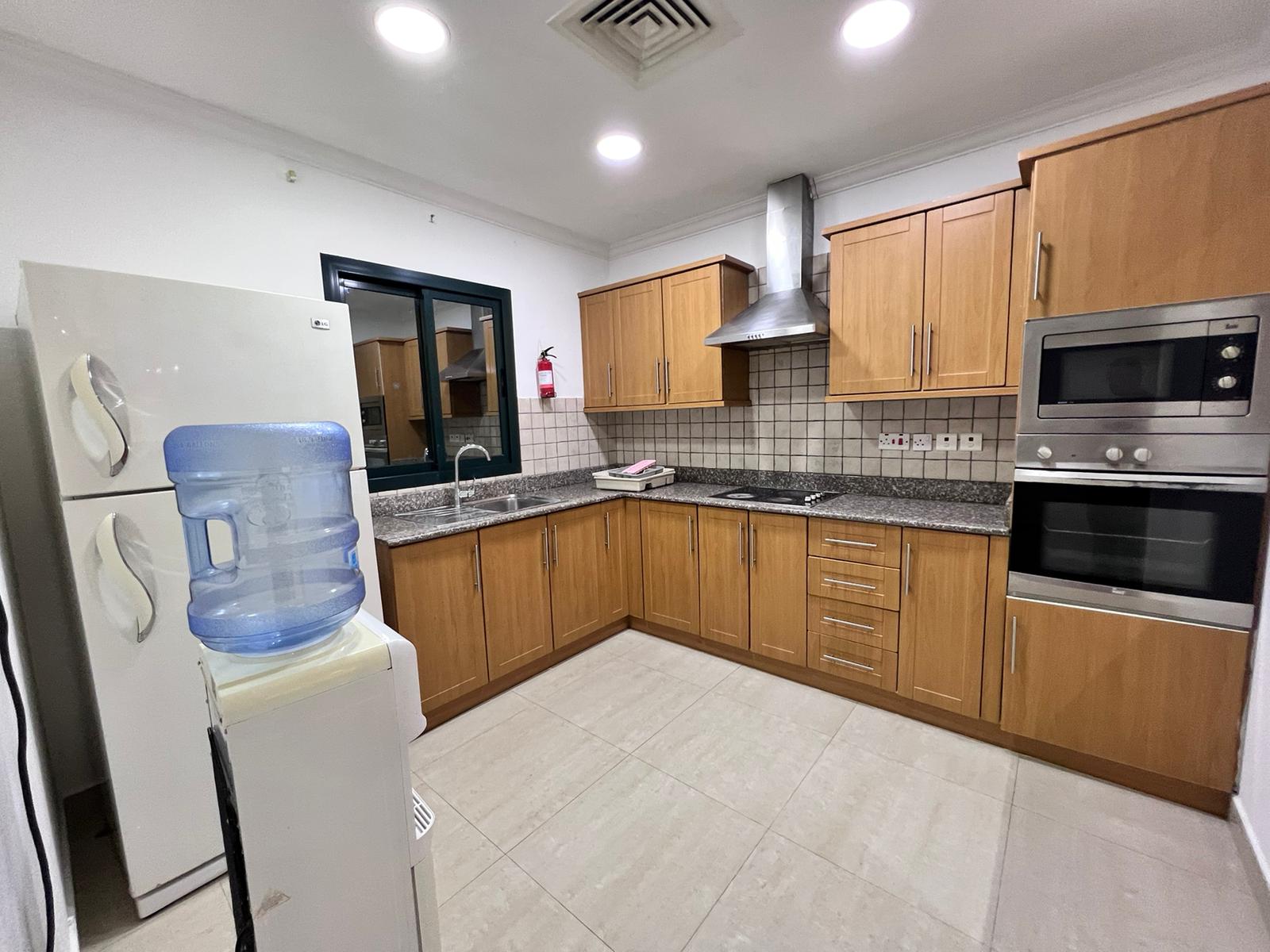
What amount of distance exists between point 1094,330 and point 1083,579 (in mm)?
822

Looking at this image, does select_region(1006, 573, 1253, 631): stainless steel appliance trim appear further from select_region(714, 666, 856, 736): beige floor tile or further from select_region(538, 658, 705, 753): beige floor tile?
select_region(538, 658, 705, 753): beige floor tile

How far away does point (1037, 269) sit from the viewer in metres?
1.72

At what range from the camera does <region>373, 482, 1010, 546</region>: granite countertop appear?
2033mm

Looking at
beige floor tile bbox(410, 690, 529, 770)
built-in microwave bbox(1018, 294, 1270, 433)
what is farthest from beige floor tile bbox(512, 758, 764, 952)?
built-in microwave bbox(1018, 294, 1270, 433)

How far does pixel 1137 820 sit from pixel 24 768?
8.94 ft

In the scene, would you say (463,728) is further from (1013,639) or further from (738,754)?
(1013,639)

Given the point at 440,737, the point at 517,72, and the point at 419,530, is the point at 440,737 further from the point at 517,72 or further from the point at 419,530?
the point at 517,72

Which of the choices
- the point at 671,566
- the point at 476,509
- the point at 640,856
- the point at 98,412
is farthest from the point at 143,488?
the point at 671,566

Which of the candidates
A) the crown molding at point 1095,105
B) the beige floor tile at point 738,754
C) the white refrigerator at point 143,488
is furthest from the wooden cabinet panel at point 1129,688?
the white refrigerator at point 143,488

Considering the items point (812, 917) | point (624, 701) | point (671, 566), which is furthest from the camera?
point (671, 566)

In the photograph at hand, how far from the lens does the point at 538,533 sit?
2.59 m

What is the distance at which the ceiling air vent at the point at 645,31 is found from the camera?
4.81ft

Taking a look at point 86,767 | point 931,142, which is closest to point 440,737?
point 86,767

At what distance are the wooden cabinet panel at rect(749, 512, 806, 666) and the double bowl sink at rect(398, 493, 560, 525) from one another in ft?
3.56
